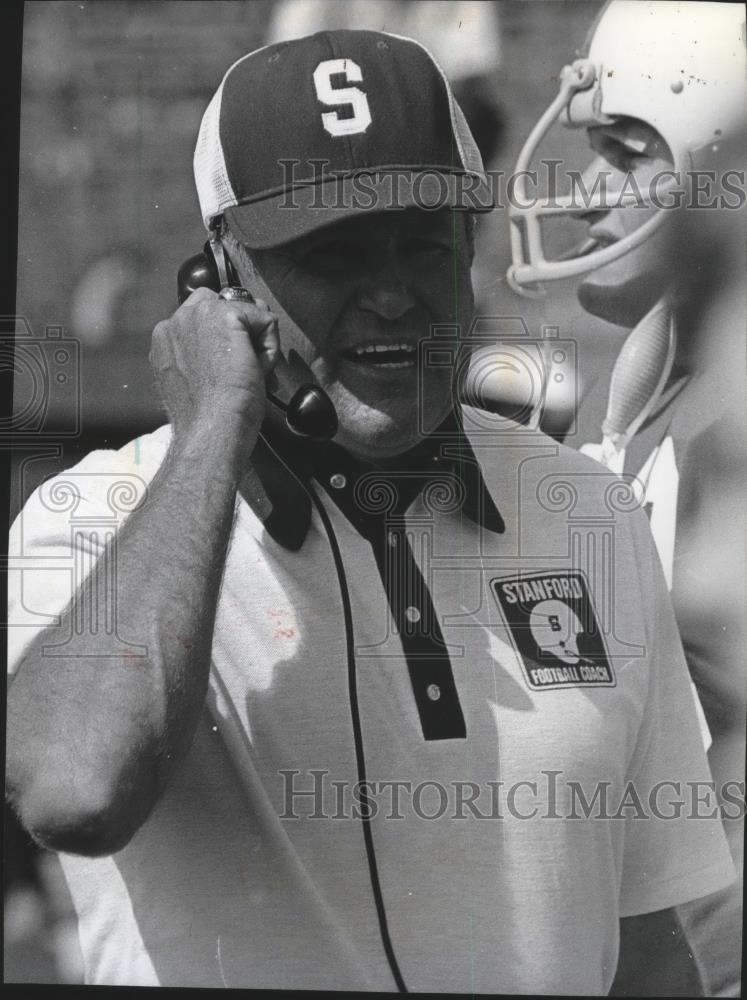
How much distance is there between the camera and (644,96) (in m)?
1.85

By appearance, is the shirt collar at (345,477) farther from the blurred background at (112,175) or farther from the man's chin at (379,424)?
the blurred background at (112,175)

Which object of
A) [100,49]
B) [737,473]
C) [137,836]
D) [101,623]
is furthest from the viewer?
[737,473]

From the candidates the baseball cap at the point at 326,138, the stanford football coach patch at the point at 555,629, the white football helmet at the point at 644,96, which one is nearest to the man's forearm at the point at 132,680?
→ the baseball cap at the point at 326,138

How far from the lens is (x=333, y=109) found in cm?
164

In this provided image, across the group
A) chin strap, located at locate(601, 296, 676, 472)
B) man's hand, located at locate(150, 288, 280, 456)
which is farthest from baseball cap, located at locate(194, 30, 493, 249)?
chin strap, located at locate(601, 296, 676, 472)

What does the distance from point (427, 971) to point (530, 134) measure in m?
1.11

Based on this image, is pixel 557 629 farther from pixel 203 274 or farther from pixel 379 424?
pixel 203 274

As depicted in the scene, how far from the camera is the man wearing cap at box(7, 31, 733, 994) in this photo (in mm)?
1639

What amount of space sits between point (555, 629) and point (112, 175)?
835 millimetres

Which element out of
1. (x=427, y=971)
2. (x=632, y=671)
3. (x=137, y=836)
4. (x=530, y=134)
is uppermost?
(x=530, y=134)

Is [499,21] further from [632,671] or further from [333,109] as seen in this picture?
[632,671]

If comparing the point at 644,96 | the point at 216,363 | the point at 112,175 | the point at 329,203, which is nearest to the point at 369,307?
the point at 329,203

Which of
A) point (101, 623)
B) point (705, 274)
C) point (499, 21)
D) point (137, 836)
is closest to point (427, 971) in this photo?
point (137, 836)

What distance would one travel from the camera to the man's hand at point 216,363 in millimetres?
1496
